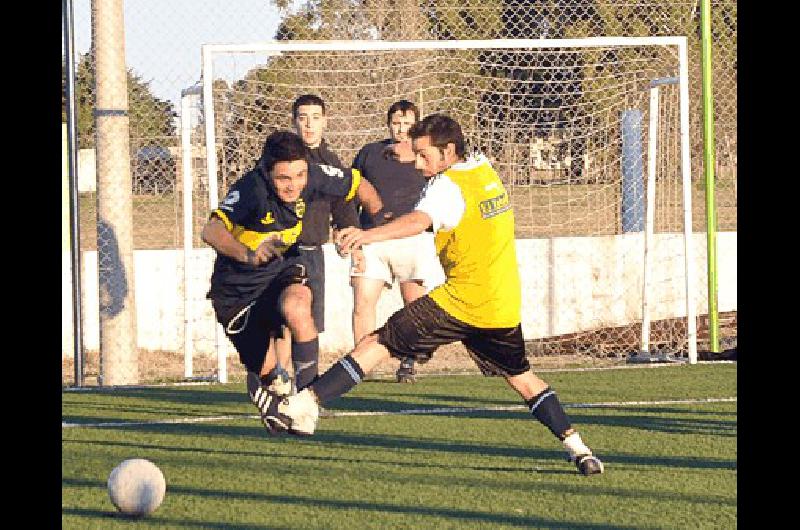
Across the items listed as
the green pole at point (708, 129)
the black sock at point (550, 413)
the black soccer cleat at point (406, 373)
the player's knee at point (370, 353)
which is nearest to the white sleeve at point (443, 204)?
the player's knee at point (370, 353)

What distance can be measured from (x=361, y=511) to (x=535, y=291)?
8.69m

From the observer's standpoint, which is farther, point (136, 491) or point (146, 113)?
point (146, 113)

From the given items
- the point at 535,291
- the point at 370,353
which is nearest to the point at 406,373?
the point at 535,291

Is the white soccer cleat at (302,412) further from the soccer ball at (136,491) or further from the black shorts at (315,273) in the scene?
the black shorts at (315,273)

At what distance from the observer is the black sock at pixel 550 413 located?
25.3 ft

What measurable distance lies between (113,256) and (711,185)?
5086 millimetres

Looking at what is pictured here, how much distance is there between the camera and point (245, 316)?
9.16 metres

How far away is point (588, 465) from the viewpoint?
760 centimetres

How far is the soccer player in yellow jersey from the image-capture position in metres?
7.73

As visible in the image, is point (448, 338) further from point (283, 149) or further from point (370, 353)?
point (283, 149)

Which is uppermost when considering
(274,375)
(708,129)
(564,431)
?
(708,129)

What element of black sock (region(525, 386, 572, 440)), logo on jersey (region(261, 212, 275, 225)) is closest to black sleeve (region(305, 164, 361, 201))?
logo on jersey (region(261, 212, 275, 225))
